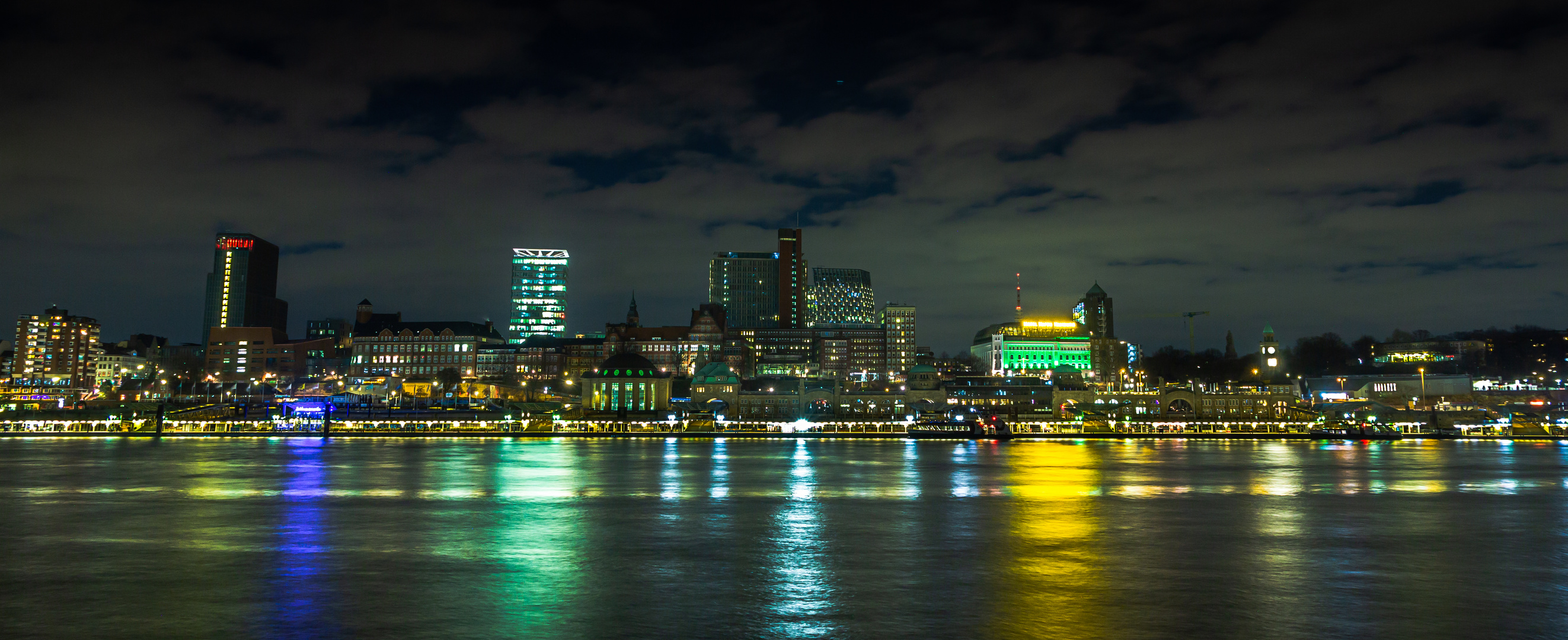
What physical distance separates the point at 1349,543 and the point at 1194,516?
4.44 m

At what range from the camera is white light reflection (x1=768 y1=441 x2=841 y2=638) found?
11804 millimetres

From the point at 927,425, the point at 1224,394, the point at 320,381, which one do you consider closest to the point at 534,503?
the point at 927,425

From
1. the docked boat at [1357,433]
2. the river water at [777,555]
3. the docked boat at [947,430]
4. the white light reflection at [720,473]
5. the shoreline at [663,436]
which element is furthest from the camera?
the docked boat at [1357,433]

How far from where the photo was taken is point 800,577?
15.1m

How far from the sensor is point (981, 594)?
13688 millimetres

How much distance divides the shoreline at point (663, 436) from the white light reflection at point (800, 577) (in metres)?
52.1

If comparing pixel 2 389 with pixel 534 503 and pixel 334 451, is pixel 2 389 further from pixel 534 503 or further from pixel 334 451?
pixel 534 503

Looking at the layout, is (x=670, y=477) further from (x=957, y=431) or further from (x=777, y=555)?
(x=957, y=431)

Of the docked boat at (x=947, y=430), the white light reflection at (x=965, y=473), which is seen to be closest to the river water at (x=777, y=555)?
the white light reflection at (x=965, y=473)

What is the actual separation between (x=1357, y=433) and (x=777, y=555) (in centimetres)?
8012

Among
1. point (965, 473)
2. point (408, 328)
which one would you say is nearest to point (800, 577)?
point (965, 473)

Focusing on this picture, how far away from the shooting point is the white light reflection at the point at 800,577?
38.7 feet

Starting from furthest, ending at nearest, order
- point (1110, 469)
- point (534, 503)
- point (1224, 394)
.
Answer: point (1224, 394) → point (1110, 469) → point (534, 503)

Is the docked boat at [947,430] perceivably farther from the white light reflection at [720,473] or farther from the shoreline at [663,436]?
the white light reflection at [720,473]
